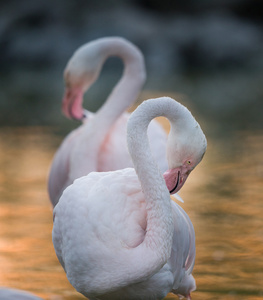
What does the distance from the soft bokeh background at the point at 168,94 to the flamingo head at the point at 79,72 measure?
1.00 m

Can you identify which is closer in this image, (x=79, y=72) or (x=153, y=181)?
(x=153, y=181)

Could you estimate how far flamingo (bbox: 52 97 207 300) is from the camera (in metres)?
2.94

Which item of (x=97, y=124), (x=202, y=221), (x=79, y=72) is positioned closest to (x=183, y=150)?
(x=97, y=124)

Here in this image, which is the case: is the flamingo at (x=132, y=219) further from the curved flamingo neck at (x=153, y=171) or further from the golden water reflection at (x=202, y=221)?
the golden water reflection at (x=202, y=221)

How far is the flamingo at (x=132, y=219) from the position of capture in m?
2.94

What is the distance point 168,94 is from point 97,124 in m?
8.72

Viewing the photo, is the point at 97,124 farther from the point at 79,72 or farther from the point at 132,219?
the point at 132,219

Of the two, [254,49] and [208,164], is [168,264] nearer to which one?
[208,164]

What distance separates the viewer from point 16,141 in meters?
9.02

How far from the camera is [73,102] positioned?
520 centimetres

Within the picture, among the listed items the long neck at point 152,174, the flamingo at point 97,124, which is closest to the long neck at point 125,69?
the flamingo at point 97,124

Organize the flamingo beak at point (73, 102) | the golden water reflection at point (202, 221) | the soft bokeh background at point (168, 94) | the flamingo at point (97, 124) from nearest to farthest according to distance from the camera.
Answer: the golden water reflection at point (202, 221) → the soft bokeh background at point (168, 94) → the flamingo at point (97, 124) → the flamingo beak at point (73, 102)

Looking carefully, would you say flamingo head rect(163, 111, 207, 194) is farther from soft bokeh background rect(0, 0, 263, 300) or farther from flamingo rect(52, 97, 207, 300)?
soft bokeh background rect(0, 0, 263, 300)

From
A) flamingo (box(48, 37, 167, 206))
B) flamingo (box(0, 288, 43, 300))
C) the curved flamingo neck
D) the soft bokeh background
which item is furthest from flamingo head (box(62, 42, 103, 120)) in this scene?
flamingo (box(0, 288, 43, 300))
